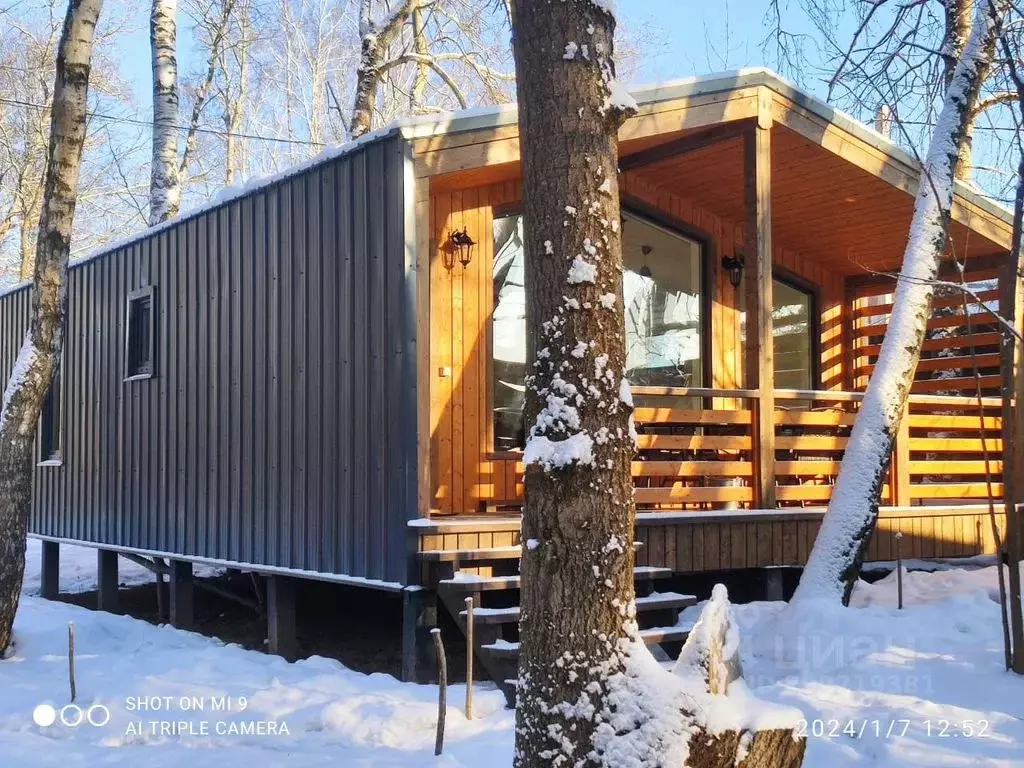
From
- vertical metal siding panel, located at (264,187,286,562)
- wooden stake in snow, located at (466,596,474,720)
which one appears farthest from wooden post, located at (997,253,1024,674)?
vertical metal siding panel, located at (264,187,286,562)

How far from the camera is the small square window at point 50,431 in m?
11.0

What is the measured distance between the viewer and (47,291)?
6.84 metres

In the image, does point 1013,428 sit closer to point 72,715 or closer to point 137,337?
point 72,715

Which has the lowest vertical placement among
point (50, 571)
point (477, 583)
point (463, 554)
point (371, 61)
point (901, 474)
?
point (50, 571)

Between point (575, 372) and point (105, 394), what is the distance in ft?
25.7

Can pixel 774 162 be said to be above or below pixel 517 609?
above

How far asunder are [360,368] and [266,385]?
1314 mm

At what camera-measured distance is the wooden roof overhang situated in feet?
21.5

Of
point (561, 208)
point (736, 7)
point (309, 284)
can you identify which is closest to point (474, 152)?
point (309, 284)

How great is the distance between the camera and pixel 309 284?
704cm

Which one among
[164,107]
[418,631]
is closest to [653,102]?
[418,631]

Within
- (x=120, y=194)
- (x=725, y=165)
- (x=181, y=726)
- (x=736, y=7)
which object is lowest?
(x=181, y=726)

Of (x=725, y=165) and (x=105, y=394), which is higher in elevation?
(x=725, y=165)

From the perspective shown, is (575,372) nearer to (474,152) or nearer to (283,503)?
(474,152)
